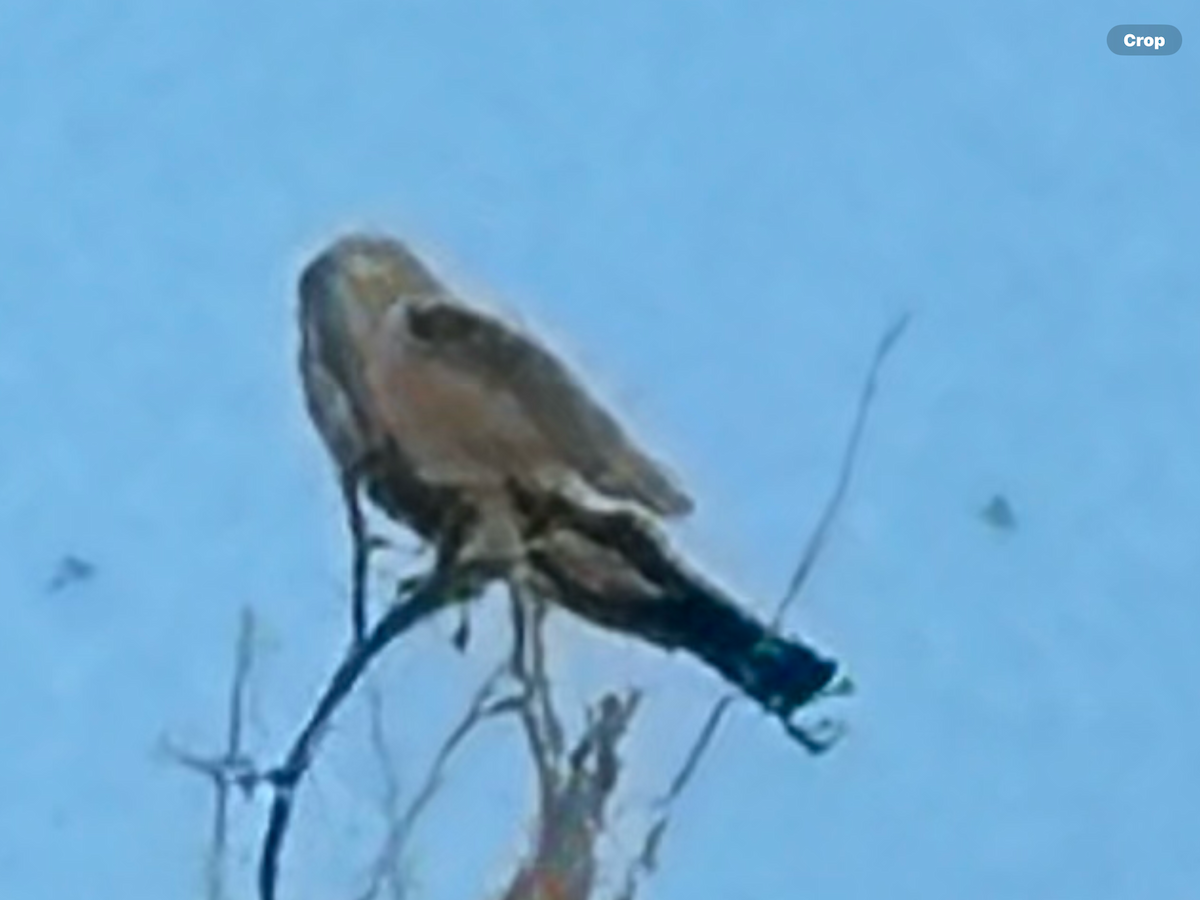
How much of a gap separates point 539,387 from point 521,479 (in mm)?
28

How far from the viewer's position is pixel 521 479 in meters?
0.76

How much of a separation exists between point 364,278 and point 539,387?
7cm

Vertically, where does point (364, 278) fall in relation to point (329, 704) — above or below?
above

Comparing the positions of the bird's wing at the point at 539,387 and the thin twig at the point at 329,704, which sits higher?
the bird's wing at the point at 539,387

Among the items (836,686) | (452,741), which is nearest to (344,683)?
(452,741)

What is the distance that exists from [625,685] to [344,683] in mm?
88

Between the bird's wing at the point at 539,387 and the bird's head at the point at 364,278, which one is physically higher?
the bird's head at the point at 364,278

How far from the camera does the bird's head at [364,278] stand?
0.78 metres

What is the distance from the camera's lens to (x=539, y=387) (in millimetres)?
763

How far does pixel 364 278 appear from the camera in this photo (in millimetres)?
787

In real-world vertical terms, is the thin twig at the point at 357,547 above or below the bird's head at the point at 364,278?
below

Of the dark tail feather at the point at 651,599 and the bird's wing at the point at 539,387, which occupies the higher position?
the bird's wing at the point at 539,387

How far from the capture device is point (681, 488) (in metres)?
0.79

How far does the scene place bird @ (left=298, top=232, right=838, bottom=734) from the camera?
76 cm
